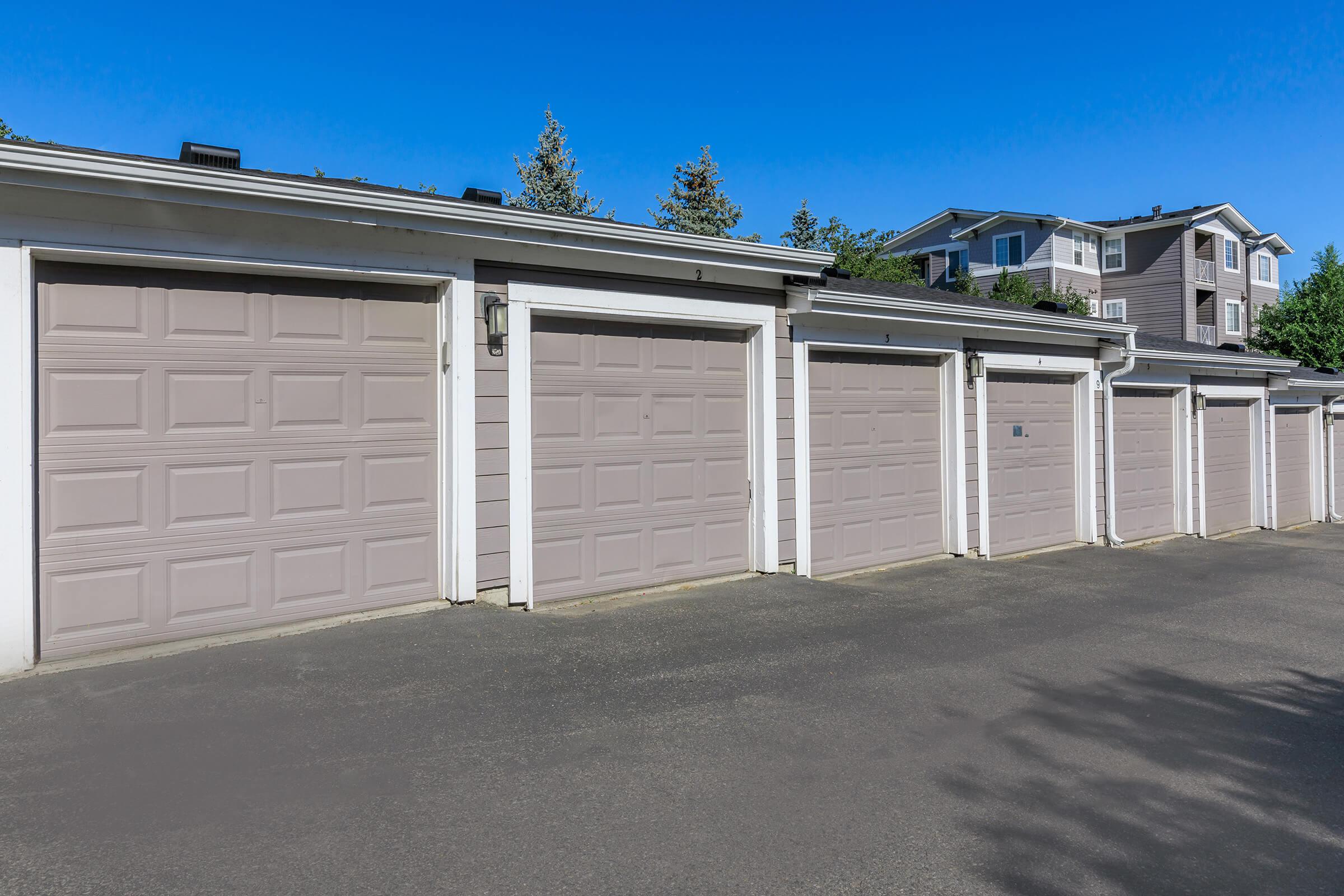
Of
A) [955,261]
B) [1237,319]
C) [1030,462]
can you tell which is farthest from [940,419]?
[1237,319]

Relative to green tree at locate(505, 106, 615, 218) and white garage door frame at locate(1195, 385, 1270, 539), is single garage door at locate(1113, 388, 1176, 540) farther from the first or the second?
green tree at locate(505, 106, 615, 218)

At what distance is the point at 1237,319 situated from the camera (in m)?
35.5

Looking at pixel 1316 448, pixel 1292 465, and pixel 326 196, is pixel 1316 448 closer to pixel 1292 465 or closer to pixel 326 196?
pixel 1292 465

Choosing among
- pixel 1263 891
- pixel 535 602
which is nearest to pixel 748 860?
pixel 1263 891

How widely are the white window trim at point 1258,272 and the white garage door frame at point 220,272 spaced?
3964 centimetres

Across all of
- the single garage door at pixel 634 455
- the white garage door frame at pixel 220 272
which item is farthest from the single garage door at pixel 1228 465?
the white garage door frame at pixel 220 272

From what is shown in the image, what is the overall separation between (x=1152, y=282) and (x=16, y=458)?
36671 millimetres

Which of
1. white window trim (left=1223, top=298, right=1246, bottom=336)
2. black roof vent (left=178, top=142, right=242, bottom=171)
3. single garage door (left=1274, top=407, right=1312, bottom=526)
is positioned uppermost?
white window trim (left=1223, top=298, right=1246, bottom=336)

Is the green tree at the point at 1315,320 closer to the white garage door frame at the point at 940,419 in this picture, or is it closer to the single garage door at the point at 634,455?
the white garage door frame at the point at 940,419

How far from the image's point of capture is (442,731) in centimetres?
422

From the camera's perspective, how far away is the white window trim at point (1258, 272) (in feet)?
120

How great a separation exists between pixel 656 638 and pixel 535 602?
129 cm

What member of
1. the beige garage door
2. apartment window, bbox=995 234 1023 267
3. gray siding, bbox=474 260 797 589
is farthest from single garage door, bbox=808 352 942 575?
apartment window, bbox=995 234 1023 267

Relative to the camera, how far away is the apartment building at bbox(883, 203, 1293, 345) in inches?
1286
